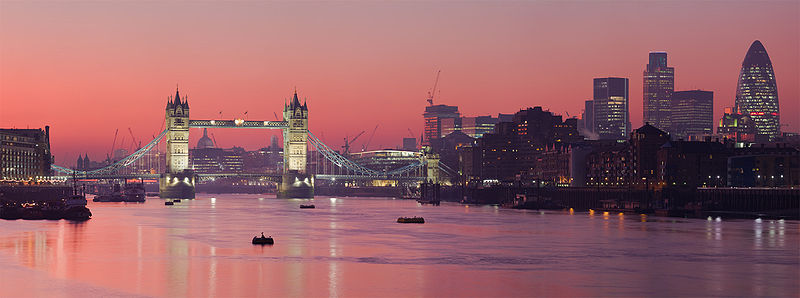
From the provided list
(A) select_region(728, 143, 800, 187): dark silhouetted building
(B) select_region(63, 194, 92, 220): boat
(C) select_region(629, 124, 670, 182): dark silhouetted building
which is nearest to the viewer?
(B) select_region(63, 194, 92, 220): boat

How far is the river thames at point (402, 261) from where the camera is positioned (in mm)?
56438

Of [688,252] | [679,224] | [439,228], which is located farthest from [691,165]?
[688,252]

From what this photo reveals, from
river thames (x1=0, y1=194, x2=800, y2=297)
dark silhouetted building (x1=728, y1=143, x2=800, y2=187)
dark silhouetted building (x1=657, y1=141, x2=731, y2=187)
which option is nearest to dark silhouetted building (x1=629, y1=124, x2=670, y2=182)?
dark silhouetted building (x1=657, y1=141, x2=731, y2=187)

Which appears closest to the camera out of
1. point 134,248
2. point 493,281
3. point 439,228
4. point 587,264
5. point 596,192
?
point 493,281

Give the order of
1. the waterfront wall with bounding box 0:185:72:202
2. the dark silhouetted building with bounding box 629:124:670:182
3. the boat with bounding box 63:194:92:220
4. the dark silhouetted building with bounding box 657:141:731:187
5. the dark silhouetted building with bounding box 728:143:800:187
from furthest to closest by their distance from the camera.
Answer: the dark silhouetted building with bounding box 629:124:670:182
the dark silhouetted building with bounding box 657:141:731:187
the dark silhouetted building with bounding box 728:143:800:187
the waterfront wall with bounding box 0:185:72:202
the boat with bounding box 63:194:92:220

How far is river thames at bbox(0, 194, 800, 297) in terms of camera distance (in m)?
56.4

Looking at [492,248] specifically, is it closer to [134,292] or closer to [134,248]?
[134,248]

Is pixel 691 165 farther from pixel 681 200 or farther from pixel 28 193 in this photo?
pixel 28 193

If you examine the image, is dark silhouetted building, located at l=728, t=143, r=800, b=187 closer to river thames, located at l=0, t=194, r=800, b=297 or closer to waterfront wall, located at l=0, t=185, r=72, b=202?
river thames, located at l=0, t=194, r=800, b=297

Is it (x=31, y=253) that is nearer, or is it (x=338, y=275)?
(x=338, y=275)

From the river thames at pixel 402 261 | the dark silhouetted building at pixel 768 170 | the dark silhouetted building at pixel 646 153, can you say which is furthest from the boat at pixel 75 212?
the dark silhouetted building at pixel 768 170

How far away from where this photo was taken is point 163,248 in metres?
83.3

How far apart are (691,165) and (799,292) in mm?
135319

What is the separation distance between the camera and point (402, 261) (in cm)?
7181
